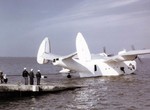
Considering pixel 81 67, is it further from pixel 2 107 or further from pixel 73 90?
pixel 2 107

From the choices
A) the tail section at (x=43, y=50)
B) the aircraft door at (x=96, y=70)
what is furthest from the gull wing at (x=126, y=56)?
the tail section at (x=43, y=50)

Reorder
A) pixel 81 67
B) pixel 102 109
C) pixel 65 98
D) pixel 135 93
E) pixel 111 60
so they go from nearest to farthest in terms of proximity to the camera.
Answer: pixel 102 109, pixel 65 98, pixel 135 93, pixel 81 67, pixel 111 60

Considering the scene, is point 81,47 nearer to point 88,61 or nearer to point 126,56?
point 88,61

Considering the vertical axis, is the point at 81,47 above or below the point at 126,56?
above

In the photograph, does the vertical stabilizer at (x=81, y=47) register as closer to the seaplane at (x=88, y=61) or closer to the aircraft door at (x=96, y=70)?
the seaplane at (x=88, y=61)

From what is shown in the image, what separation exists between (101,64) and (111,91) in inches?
658

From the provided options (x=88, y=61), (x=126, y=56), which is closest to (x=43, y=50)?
(x=88, y=61)

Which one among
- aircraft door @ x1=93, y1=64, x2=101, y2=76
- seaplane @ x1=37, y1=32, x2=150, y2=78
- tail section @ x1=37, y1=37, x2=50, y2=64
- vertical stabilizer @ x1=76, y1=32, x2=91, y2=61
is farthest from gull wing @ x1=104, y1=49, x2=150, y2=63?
tail section @ x1=37, y1=37, x2=50, y2=64

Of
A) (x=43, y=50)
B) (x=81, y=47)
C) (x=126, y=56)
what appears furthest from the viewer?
(x=43, y=50)

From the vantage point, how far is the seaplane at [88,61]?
156ft

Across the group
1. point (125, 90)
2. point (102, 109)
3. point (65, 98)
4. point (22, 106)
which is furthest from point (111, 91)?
point (22, 106)

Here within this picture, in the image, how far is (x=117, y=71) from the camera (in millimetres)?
53438

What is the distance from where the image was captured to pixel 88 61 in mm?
49062

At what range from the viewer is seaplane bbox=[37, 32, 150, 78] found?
47438 millimetres
